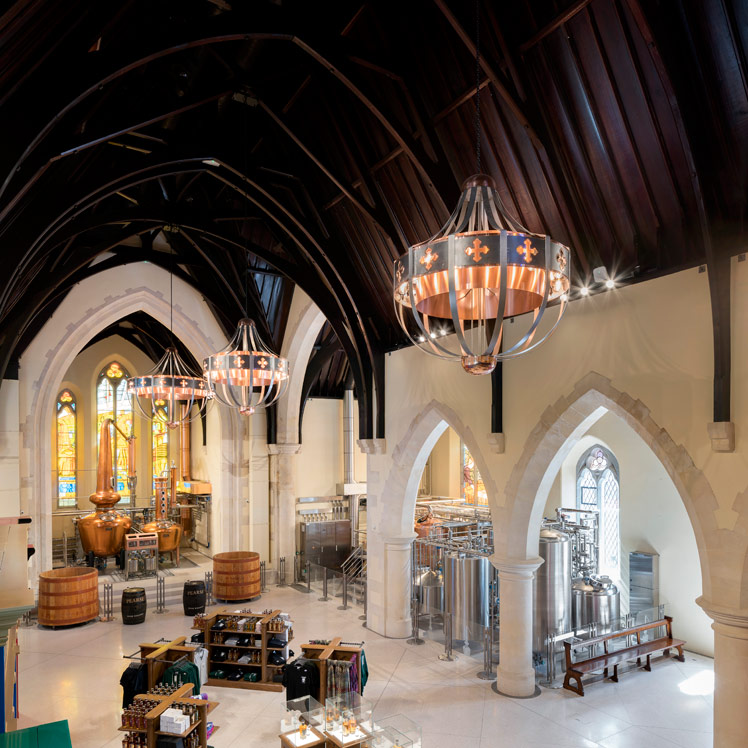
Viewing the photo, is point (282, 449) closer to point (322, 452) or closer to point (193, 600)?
point (322, 452)

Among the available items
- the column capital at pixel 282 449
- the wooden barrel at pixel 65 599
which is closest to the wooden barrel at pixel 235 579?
the wooden barrel at pixel 65 599

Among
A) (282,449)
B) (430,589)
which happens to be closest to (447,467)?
(282,449)

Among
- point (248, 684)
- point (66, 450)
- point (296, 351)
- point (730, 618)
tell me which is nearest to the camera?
point (730, 618)

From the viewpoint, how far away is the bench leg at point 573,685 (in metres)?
8.90

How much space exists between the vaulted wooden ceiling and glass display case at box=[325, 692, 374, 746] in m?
5.75

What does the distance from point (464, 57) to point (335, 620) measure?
1072 centimetres

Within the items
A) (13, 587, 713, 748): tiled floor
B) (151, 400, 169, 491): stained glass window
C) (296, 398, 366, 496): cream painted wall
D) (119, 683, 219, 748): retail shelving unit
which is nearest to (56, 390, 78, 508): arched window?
(151, 400, 169, 491): stained glass window

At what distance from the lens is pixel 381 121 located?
7.52 m

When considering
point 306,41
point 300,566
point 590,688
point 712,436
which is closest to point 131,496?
point 300,566

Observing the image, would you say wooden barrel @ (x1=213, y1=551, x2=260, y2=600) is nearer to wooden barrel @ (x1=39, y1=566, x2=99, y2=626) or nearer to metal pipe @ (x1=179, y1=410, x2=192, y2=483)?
wooden barrel @ (x1=39, y1=566, x2=99, y2=626)

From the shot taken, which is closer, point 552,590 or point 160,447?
point 552,590

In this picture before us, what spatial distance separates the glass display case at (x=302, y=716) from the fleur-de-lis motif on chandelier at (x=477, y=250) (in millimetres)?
5345

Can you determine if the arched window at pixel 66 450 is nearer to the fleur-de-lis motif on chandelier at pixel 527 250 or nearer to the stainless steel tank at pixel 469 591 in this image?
the stainless steel tank at pixel 469 591

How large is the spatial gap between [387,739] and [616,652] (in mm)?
5043
